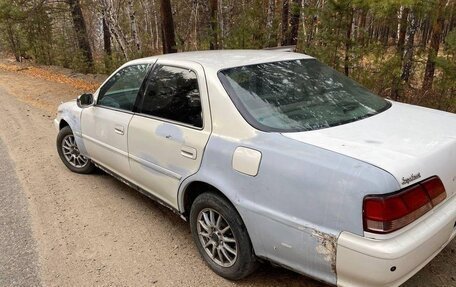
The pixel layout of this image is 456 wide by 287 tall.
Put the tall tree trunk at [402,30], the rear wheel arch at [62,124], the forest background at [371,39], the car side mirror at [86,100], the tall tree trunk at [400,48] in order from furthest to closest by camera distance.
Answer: the tall tree trunk at [402,30]
the tall tree trunk at [400,48]
the forest background at [371,39]
the rear wheel arch at [62,124]
the car side mirror at [86,100]

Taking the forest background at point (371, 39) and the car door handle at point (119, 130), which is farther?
the forest background at point (371, 39)

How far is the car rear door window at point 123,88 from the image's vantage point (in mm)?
4080

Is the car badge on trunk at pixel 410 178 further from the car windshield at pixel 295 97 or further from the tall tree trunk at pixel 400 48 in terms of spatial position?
the tall tree trunk at pixel 400 48

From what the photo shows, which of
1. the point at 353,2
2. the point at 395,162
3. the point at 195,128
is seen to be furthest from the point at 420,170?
the point at 353,2

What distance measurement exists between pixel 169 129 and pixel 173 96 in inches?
13.2

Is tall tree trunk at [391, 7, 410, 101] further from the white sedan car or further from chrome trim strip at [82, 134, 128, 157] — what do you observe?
chrome trim strip at [82, 134, 128, 157]

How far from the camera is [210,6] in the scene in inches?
506

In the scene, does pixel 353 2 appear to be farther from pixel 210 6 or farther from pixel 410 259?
pixel 210 6

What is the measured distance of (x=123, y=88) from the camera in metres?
4.34

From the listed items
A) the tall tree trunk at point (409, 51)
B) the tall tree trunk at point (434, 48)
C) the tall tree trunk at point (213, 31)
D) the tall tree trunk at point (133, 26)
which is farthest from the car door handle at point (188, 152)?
the tall tree trunk at point (133, 26)

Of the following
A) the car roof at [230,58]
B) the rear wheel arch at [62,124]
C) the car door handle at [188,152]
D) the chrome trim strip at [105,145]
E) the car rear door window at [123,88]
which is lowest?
the rear wheel arch at [62,124]

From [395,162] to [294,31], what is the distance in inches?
413

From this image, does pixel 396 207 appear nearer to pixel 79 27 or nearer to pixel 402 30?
pixel 402 30

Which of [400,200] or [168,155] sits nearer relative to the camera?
[400,200]
